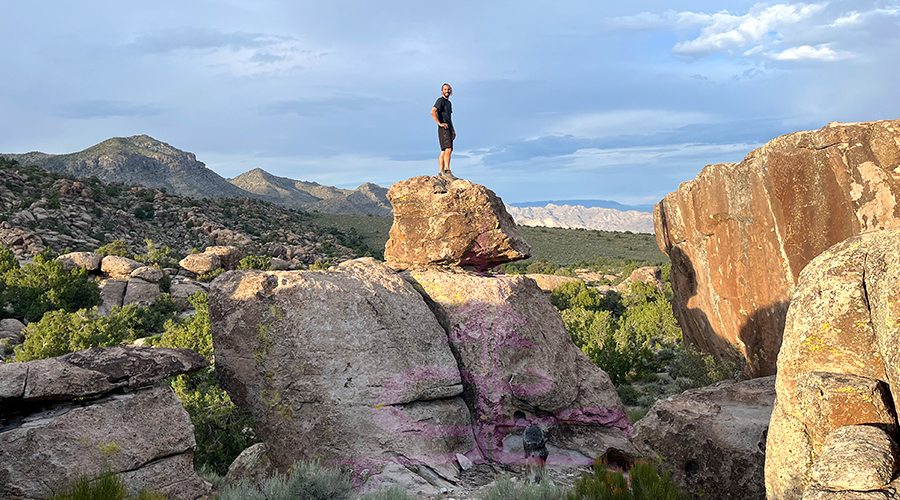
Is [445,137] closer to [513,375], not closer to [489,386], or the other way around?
[513,375]

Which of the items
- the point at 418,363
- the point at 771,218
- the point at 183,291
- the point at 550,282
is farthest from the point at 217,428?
the point at 550,282

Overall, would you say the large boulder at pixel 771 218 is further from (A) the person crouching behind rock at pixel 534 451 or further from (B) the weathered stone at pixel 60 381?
(B) the weathered stone at pixel 60 381

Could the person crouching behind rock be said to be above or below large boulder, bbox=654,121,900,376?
below

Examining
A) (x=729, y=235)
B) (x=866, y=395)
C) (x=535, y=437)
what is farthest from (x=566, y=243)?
(x=866, y=395)

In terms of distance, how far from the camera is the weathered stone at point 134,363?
684cm

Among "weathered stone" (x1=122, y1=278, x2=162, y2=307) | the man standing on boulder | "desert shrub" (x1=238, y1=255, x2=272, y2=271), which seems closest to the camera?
the man standing on boulder

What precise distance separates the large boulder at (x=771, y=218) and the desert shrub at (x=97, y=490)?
10305 millimetres

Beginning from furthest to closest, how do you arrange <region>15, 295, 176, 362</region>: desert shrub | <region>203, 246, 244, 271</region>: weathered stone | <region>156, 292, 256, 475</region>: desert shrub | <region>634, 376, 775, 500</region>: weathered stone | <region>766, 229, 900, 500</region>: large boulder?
1. <region>203, 246, 244, 271</region>: weathered stone
2. <region>15, 295, 176, 362</region>: desert shrub
3. <region>156, 292, 256, 475</region>: desert shrub
4. <region>634, 376, 775, 500</region>: weathered stone
5. <region>766, 229, 900, 500</region>: large boulder

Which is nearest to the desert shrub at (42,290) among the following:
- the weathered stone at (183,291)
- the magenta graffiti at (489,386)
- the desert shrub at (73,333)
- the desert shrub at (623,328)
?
the weathered stone at (183,291)

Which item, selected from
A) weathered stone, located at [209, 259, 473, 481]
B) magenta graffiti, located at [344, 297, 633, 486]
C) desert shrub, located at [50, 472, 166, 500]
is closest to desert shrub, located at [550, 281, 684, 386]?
magenta graffiti, located at [344, 297, 633, 486]

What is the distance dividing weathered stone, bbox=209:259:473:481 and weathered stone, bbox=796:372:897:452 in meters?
5.29

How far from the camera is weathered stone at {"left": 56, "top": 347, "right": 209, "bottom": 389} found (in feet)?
22.5

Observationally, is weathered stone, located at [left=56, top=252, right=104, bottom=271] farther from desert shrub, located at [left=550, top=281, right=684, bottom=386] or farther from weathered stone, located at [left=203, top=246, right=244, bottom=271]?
desert shrub, located at [left=550, top=281, right=684, bottom=386]

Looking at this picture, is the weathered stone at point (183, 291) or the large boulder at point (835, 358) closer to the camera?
the large boulder at point (835, 358)
